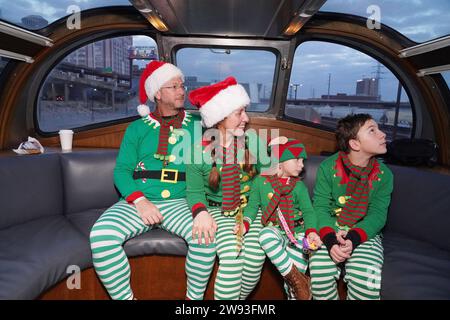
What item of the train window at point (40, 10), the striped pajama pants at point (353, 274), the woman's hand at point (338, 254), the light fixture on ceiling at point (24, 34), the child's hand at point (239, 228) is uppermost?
the train window at point (40, 10)

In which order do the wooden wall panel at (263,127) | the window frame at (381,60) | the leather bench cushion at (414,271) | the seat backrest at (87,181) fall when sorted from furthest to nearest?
the wooden wall panel at (263,127) < the window frame at (381,60) < the seat backrest at (87,181) < the leather bench cushion at (414,271)

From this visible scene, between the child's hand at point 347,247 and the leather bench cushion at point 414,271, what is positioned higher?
the child's hand at point 347,247

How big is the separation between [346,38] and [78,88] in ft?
9.40

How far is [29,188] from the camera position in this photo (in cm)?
237

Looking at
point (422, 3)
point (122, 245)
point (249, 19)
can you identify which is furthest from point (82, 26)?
point (422, 3)

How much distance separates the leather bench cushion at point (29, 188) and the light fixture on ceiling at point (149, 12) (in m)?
1.31

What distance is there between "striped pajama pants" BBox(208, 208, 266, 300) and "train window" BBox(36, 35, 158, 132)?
220 cm

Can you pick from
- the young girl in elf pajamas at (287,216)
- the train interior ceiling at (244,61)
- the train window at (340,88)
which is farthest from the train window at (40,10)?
the young girl in elf pajamas at (287,216)

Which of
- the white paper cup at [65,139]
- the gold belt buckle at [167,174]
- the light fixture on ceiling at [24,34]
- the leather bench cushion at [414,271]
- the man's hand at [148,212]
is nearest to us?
the leather bench cushion at [414,271]

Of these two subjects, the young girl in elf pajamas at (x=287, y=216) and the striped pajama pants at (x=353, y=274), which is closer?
the striped pajama pants at (x=353, y=274)

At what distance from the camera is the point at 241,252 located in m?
1.93

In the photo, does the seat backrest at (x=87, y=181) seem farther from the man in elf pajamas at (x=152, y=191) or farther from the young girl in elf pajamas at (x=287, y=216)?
the young girl in elf pajamas at (x=287, y=216)

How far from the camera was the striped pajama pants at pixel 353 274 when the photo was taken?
1729 mm

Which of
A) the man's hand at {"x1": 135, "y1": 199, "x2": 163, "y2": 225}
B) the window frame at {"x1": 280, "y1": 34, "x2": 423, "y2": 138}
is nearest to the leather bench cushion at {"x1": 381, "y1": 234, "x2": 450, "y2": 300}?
the man's hand at {"x1": 135, "y1": 199, "x2": 163, "y2": 225}
